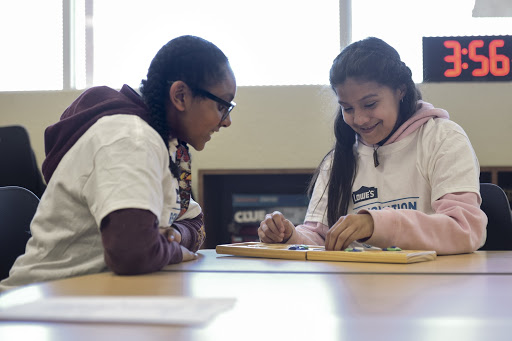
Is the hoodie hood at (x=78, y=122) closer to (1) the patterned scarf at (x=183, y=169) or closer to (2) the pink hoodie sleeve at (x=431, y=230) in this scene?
(1) the patterned scarf at (x=183, y=169)

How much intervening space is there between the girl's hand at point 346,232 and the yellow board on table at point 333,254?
1.1 inches

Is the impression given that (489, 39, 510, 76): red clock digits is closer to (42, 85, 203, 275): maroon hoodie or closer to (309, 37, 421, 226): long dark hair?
(309, 37, 421, 226): long dark hair

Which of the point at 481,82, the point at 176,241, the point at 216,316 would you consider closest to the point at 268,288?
the point at 216,316

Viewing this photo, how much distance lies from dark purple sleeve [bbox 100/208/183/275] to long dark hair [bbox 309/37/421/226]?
0.79 m

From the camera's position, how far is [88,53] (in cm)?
344

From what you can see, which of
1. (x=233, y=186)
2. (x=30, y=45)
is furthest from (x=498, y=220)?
(x=30, y=45)

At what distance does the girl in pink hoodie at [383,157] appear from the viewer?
4.46ft

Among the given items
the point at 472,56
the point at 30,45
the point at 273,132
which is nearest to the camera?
the point at 472,56

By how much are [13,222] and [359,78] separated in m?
0.91

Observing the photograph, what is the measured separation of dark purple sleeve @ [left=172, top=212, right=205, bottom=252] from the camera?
1.25 m

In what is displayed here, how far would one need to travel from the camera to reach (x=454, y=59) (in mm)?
2992

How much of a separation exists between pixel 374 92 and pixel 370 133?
0.37ft

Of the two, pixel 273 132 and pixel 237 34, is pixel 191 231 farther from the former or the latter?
pixel 237 34

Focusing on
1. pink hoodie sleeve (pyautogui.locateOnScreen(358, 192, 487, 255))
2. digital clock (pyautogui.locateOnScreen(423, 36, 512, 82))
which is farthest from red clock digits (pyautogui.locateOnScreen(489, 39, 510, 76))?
pink hoodie sleeve (pyautogui.locateOnScreen(358, 192, 487, 255))
